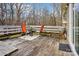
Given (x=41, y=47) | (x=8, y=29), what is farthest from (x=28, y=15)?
(x=41, y=47)

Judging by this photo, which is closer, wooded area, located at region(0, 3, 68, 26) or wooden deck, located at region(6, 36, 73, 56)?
wooden deck, located at region(6, 36, 73, 56)

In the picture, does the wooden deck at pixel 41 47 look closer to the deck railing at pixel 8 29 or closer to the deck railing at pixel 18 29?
the deck railing at pixel 18 29

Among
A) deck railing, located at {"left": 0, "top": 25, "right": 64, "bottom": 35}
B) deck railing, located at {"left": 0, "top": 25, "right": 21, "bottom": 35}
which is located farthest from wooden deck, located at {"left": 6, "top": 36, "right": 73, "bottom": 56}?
deck railing, located at {"left": 0, "top": 25, "right": 21, "bottom": 35}

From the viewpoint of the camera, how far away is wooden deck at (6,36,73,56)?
4914 mm

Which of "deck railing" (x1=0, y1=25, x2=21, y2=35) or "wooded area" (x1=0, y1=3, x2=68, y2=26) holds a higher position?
"wooded area" (x1=0, y1=3, x2=68, y2=26)

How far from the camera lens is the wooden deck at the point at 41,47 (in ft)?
16.1

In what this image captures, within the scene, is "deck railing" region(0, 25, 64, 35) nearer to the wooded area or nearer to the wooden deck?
the wooded area

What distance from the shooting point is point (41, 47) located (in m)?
5.14

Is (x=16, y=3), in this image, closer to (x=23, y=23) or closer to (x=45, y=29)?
(x=23, y=23)

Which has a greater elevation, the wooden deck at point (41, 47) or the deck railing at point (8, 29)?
the deck railing at point (8, 29)

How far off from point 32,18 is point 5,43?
1.00 metres

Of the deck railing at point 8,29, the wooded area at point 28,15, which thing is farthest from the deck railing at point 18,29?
the wooded area at point 28,15

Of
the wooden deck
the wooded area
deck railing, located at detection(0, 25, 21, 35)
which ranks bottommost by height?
the wooden deck

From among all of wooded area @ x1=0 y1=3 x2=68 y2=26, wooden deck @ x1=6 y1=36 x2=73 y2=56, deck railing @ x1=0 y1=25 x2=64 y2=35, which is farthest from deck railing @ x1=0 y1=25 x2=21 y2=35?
wooden deck @ x1=6 y1=36 x2=73 y2=56
